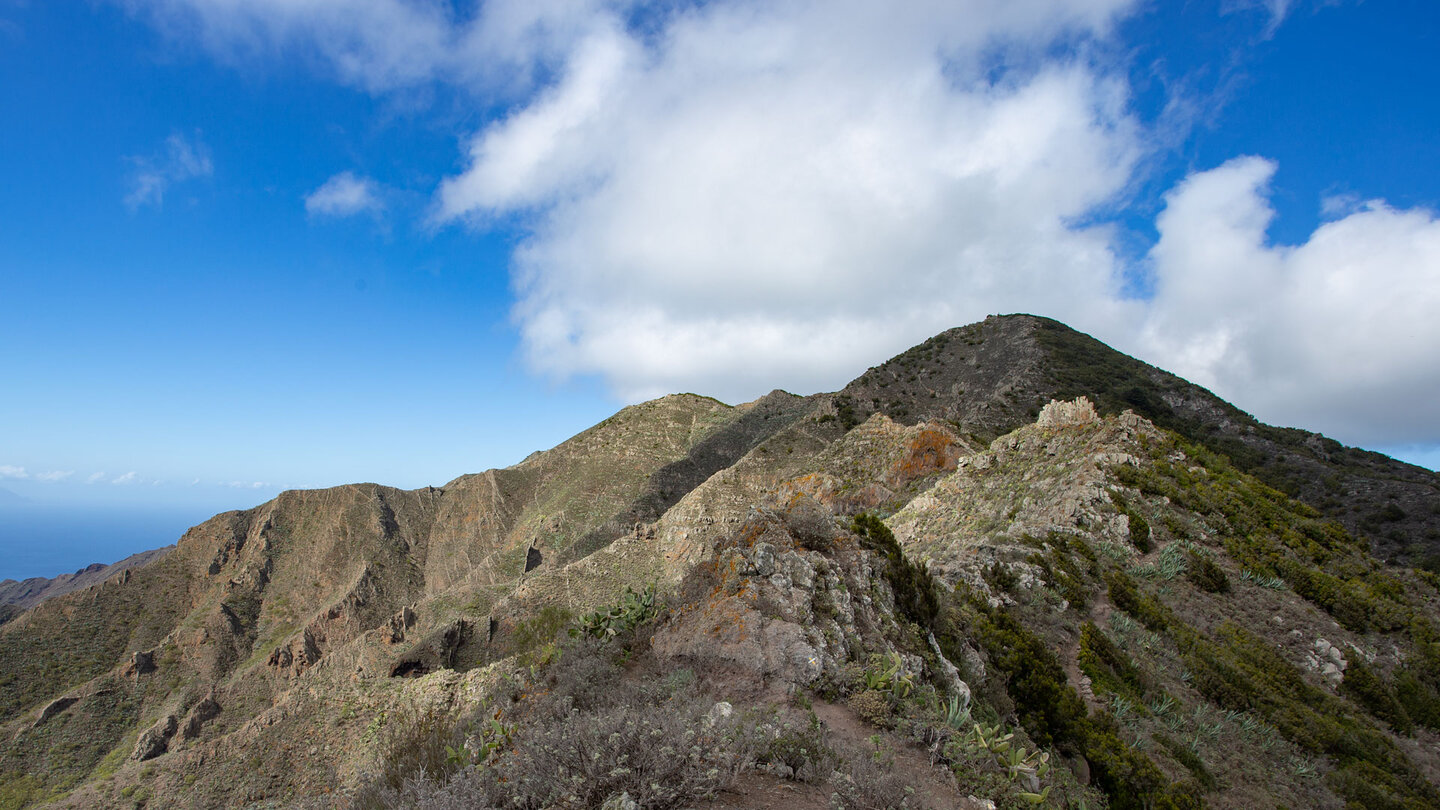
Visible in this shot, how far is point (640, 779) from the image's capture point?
384cm

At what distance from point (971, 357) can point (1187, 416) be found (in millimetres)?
23762

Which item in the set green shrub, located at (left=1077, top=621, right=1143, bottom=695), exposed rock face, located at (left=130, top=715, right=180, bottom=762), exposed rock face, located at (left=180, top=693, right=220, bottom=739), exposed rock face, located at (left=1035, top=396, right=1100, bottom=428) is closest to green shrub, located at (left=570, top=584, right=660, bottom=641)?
green shrub, located at (left=1077, top=621, right=1143, bottom=695)

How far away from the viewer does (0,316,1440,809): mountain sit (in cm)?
548

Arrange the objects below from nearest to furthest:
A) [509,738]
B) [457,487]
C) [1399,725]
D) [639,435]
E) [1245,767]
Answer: [509,738] → [1245,767] → [1399,725] → [457,487] → [639,435]

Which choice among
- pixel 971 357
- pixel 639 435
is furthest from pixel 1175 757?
pixel 971 357

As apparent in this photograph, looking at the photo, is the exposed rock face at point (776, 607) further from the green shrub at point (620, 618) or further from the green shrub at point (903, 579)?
the green shrub at point (620, 618)

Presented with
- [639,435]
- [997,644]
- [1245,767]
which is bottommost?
[1245,767]

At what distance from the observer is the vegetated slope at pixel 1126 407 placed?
43.2 meters

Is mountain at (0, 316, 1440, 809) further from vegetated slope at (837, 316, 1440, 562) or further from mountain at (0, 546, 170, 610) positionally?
mountain at (0, 546, 170, 610)

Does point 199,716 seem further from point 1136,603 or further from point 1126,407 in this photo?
point 1126,407

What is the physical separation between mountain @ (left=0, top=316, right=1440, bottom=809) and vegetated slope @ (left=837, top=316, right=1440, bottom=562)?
1.14m

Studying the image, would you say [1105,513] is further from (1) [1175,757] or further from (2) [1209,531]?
(1) [1175,757]

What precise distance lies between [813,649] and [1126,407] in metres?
60.9

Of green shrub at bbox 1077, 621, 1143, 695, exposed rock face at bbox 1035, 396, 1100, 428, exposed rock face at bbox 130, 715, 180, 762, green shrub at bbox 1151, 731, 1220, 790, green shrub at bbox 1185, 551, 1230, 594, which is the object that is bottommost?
exposed rock face at bbox 130, 715, 180, 762
